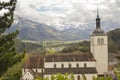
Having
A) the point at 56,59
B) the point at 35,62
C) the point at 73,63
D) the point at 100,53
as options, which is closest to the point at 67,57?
the point at 73,63

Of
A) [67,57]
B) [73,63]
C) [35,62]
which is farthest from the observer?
[35,62]

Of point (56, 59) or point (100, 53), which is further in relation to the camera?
point (100, 53)

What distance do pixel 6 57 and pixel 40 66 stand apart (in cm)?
5643

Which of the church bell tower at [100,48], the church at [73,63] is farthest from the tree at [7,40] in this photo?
the church bell tower at [100,48]

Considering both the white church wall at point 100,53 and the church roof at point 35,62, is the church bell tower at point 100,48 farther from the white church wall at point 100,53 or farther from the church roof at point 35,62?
the church roof at point 35,62

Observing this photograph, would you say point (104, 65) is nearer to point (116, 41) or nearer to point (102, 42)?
point (102, 42)

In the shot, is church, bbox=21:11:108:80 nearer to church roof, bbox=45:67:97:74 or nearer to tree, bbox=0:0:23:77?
church roof, bbox=45:67:97:74

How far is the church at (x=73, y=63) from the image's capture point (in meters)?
81.5

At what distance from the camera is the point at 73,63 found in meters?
83.4

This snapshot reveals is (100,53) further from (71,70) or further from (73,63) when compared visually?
(71,70)

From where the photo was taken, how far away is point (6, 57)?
91.5ft

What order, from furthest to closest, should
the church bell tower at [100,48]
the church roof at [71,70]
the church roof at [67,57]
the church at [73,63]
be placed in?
the church bell tower at [100,48], the church roof at [67,57], the church at [73,63], the church roof at [71,70]

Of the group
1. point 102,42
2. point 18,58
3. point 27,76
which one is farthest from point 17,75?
point 102,42

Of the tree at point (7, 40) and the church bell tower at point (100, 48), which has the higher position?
the tree at point (7, 40)
